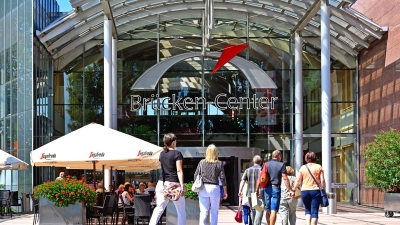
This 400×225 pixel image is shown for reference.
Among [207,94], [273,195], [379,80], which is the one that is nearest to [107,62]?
[207,94]

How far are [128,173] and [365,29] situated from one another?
1058cm

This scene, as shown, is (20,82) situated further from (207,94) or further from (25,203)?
(207,94)

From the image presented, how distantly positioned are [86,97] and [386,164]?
13566mm

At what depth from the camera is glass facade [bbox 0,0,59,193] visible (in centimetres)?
2706

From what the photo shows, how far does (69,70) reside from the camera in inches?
1201

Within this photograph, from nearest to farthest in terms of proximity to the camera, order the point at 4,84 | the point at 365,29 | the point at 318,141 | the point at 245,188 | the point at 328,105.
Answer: the point at 245,188 < the point at 328,105 < the point at 365,29 < the point at 4,84 < the point at 318,141

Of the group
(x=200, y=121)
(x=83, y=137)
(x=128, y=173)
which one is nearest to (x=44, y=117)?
(x=128, y=173)

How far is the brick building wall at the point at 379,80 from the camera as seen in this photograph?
2506 centimetres

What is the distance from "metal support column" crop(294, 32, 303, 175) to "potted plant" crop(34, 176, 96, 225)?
15017mm

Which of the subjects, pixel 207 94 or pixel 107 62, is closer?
pixel 107 62

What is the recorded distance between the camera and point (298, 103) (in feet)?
93.8

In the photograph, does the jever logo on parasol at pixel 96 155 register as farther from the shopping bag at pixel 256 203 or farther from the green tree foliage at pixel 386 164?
the green tree foliage at pixel 386 164

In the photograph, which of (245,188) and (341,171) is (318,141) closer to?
(341,171)

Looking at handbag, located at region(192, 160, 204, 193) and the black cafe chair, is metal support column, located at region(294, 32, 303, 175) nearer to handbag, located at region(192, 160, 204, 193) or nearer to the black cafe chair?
the black cafe chair
